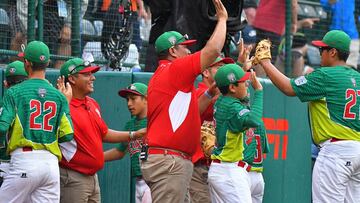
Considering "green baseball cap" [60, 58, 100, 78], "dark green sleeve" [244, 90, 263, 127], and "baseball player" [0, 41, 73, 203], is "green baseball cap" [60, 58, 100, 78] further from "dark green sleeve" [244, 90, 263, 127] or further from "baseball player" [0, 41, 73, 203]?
"dark green sleeve" [244, 90, 263, 127]

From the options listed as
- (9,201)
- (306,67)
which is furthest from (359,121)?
(306,67)

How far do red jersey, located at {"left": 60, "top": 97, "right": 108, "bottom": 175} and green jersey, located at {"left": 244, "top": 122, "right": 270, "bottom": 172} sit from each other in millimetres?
1582

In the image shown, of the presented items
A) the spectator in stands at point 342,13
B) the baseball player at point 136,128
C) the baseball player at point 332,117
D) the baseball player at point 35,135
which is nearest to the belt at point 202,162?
the baseball player at point 136,128

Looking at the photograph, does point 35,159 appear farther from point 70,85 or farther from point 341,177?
point 341,177

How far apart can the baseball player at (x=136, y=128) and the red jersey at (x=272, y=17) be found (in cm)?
333

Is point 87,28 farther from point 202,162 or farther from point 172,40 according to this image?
point 172,40

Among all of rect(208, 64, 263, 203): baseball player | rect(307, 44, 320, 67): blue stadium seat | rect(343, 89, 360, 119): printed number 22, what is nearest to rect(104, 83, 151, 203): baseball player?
rect(208, 64, 263, 203): baseball player

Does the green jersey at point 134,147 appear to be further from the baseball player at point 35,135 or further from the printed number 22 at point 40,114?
the printed number 22 at point 40,114

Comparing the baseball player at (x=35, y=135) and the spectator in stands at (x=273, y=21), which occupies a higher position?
the spectator in stands at (x=273, y=21)

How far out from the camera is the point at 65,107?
8.62 metres

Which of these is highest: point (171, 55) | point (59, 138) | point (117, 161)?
point (171, 55)

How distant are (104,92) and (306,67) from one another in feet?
13.6

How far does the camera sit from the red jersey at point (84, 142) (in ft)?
29.9

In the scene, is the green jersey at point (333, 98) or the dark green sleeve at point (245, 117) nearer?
the dark green sleeve at point (245, 117)
